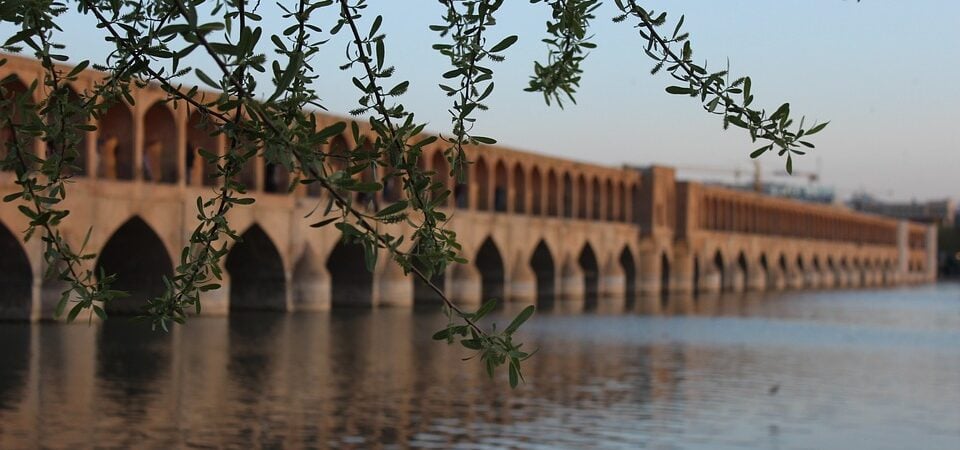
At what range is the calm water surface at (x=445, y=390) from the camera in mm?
11734

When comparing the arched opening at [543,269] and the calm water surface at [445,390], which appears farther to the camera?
the arched opening at [543,269]

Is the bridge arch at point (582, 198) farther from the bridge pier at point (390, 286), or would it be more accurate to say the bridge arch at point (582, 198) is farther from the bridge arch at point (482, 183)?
the bridge pier at point (390, 286)

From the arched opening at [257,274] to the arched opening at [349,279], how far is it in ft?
10.2

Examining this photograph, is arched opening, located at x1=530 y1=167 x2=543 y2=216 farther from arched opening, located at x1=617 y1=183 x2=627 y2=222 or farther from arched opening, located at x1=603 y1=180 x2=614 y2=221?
arched opening, located at x1=617 y1=183 x2=627 y2=222

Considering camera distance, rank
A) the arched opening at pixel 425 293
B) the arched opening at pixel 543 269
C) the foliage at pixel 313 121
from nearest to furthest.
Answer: the foliage at pixel 313 121
the arched opening at pixel 425 293
the arched opening at pixel 543 269

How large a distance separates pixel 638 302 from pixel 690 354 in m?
22.3

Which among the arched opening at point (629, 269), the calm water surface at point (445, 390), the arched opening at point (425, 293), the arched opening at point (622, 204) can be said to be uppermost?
the arched opening at point (622, 204)

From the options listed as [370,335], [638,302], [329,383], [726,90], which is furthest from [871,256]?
[726,90]

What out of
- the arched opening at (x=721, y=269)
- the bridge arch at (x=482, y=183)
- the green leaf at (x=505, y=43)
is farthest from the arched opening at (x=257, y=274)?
the arched opening at (x=721, y=269)

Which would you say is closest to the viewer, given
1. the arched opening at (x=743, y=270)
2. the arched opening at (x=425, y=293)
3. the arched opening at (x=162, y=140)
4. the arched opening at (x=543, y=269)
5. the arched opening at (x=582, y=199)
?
the arched opening at (x=162, y=140)

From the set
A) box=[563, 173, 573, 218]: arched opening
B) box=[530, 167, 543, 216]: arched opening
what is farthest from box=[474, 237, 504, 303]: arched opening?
box=[563, 173, 573, 218]: arched opening

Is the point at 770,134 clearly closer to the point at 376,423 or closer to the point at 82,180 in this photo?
the point at 376,423

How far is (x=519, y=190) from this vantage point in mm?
46312

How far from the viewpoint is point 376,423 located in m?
12.4
